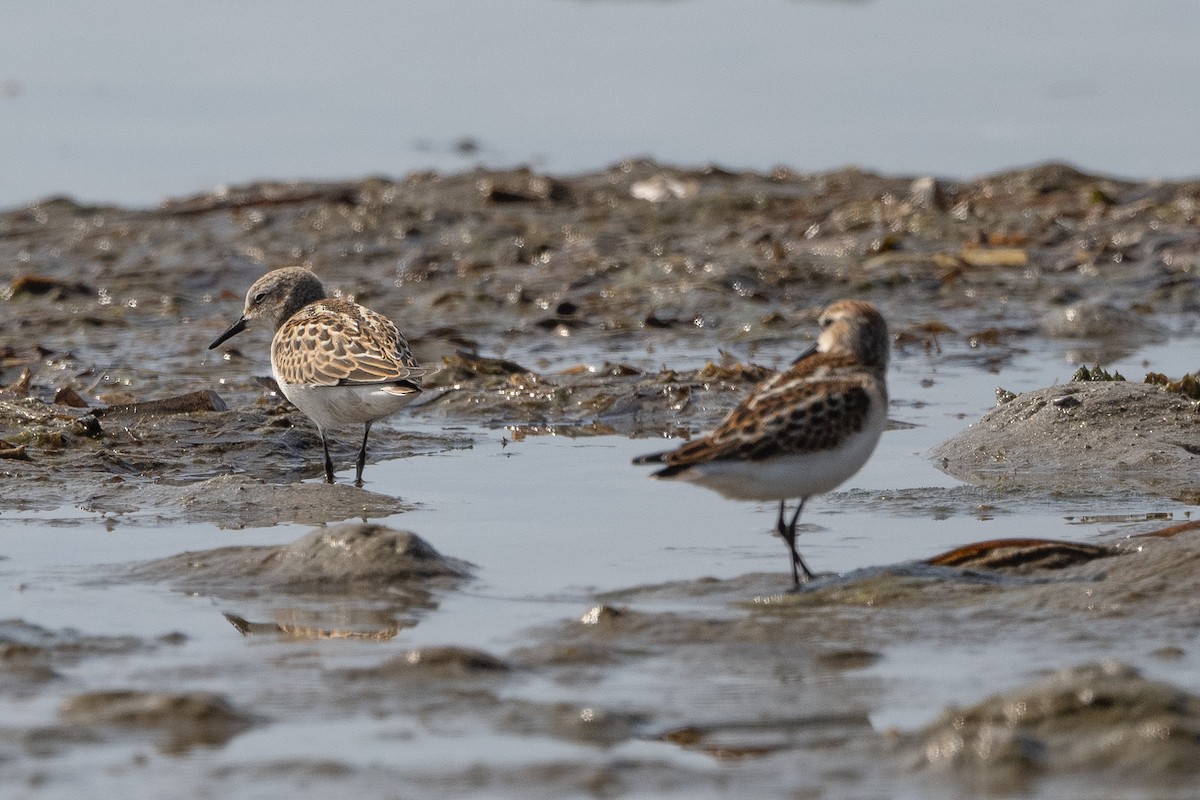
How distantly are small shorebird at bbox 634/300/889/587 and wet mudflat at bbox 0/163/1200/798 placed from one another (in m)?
0.38

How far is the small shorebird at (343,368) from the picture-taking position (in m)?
8.67

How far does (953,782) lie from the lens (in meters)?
4.37

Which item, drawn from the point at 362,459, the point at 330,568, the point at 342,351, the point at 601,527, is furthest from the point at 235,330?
the point at 330,568

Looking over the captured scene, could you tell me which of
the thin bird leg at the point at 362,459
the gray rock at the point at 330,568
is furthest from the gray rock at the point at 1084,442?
the gray rock at the point at 330,568

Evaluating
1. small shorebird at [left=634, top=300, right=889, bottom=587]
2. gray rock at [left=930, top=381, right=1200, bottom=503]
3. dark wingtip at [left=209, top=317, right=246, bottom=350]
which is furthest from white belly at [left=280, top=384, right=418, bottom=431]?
gray rock at [left=930, top=381, right=1200, bottom=503]

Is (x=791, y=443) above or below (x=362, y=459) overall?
above

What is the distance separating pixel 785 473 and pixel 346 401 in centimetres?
311

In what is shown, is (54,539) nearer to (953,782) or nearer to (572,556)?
(572,556)

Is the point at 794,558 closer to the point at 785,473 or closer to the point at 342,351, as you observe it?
the point at 785,473

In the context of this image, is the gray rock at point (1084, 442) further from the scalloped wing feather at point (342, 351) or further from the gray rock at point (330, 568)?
the gray rock at point (330, 568)

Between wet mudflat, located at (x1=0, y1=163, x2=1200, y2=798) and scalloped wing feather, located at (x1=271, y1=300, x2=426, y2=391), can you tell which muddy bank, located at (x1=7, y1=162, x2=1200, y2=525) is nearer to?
wet mudflat, located at (x1=0, y1=163, x2=1200, y2=798)

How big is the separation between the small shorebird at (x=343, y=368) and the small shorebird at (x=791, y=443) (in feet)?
8.50

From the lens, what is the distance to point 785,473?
249 inches

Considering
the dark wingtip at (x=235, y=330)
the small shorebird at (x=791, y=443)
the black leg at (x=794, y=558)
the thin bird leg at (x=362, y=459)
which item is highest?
the small shorebird at (x=791, y=443)
